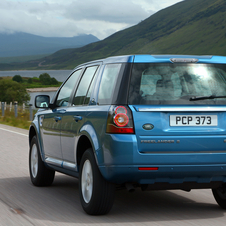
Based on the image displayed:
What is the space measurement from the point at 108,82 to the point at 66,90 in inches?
59.9

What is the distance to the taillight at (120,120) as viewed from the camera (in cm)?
439

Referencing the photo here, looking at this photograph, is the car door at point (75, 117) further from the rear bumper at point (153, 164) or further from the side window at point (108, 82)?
the rear bumper at point (153, 164)

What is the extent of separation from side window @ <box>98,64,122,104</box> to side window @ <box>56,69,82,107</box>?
105 cm

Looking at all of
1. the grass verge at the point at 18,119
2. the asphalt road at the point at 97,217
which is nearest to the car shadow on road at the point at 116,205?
the asphalt road at the point at 97,217

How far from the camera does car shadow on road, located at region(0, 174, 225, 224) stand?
15.9 feet

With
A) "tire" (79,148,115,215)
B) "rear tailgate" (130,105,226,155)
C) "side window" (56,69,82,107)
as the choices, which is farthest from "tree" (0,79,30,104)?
"rear tailgate" (130,105,226,155)

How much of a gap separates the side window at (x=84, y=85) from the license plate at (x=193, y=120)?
136 cm

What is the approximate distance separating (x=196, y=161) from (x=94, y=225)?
1198 mm

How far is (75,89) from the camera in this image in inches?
230

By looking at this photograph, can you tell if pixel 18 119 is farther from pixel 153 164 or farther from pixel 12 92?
pixel 12 92

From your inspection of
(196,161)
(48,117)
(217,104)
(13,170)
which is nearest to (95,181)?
(196,161)

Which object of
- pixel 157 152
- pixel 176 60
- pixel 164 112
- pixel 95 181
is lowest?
pixel 95 181

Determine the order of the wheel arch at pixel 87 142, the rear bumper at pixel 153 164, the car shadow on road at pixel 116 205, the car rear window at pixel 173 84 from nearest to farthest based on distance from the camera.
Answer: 1. the rear bumper at pixel 153 164
2. the car rear window at pixel 173 84
3. the wheel arch at pixel 87 142
4. the car shadow on road at pixel 116 205

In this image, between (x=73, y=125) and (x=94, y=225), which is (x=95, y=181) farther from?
(x=73, y=125)
